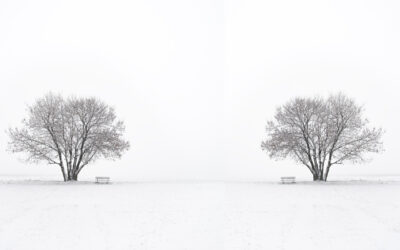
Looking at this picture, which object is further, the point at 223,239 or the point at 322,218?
the point at 322,218

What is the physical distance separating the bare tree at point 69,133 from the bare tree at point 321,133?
810 inches

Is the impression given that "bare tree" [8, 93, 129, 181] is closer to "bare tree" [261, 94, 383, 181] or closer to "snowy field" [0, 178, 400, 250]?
"snowy field" [0, 178, 400, 250]

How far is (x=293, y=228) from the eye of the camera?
21.7 meters

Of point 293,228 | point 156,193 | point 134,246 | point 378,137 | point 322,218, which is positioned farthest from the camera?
point 378,137

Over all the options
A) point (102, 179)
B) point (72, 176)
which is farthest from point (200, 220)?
point (72, 176)

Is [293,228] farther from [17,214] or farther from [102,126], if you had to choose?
[102,126]

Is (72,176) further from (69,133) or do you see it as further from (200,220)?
(200,220)

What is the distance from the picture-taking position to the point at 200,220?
23.5 m

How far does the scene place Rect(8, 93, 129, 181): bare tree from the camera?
143 feet

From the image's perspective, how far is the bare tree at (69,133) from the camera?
43562 mm

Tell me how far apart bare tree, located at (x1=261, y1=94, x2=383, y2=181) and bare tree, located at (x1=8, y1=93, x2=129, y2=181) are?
20.6 m

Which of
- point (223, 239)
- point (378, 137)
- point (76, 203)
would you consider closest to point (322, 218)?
point (223, 239)

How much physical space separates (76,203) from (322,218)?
61.3 ft

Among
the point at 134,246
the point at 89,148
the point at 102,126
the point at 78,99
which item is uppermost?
the point at 78,99
